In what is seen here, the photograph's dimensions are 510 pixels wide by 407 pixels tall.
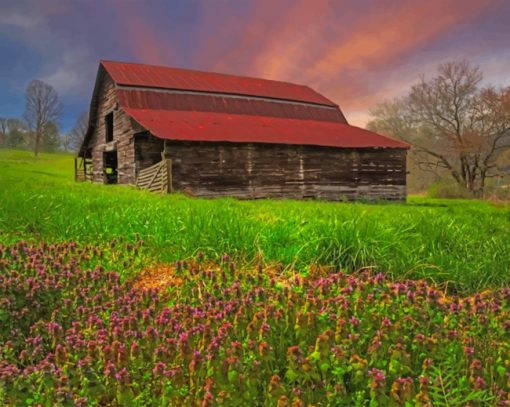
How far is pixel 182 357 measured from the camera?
1996mm

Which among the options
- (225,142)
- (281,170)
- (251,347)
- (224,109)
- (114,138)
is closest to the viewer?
(251,347)

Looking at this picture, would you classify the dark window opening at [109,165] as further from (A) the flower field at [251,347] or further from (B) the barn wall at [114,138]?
(A) the flower field at [251,347]

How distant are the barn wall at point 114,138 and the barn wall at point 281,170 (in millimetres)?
1509

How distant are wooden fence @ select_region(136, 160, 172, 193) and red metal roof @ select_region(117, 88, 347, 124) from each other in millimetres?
5864

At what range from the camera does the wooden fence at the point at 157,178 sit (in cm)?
2042

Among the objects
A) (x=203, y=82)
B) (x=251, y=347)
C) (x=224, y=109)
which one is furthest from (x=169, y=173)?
(x=251, y=347)

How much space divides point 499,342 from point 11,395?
2.48 meters

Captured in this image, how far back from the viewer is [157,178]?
21.2m

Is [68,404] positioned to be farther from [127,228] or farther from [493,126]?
[493,126]

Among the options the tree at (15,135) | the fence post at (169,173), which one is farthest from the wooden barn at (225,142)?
the tree at (15,135)

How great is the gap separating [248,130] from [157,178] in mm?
6427

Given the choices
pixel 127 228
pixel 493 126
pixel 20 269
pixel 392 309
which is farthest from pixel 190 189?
pixel 493 126

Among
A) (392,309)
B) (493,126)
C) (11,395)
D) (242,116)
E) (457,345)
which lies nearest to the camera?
(11,395)

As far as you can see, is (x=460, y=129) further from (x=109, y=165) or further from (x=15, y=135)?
(x=15, y=135)
